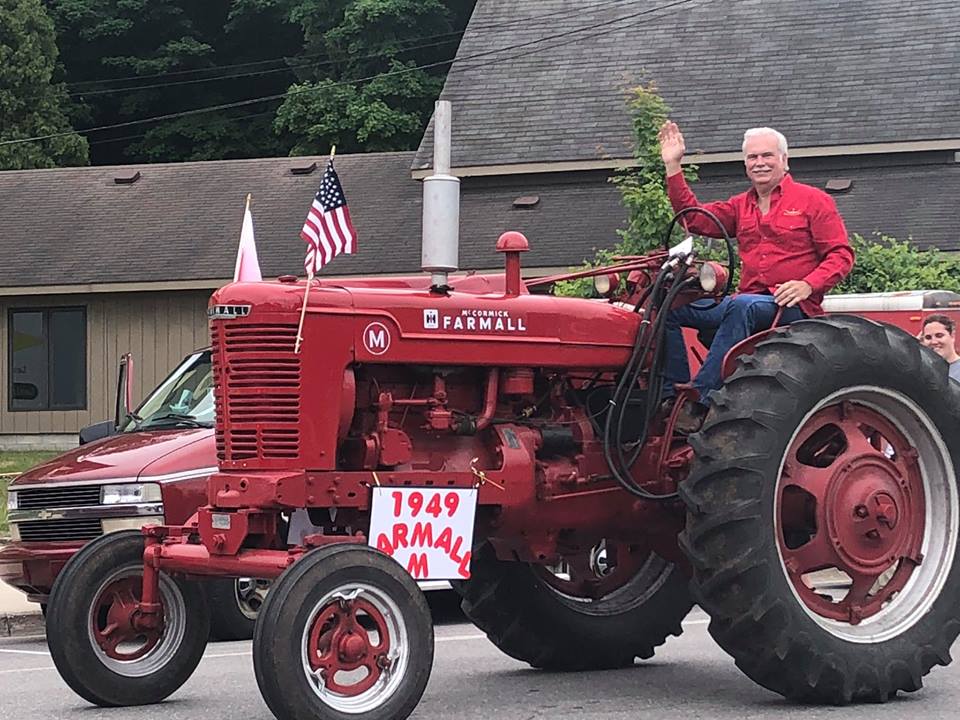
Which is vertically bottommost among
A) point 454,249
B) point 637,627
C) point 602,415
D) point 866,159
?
point 637,627

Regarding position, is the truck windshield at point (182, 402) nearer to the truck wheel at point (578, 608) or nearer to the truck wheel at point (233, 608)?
the truck wheel at point (233, 608)

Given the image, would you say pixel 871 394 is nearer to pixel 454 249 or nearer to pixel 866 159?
pixel 454 249

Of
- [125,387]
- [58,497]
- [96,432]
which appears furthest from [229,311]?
[96,432]

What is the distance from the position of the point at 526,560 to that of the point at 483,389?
0.87 meters

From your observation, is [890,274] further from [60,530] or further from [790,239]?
[790,239]

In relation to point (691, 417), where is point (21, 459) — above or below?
below

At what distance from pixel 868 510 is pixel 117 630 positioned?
3.23m

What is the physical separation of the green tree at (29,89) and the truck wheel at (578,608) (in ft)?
121

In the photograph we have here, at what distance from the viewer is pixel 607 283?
26.7ft

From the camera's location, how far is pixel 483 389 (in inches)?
294

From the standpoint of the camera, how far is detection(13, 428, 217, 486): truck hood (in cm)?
1077

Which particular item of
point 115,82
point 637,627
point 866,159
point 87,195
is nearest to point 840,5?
point 866,159

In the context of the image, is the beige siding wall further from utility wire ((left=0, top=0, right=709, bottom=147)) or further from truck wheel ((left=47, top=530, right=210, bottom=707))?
truck wheel ((left=47, top=530, right=210, bottom=707))

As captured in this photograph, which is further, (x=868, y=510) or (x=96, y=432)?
(x=96, y=432)
